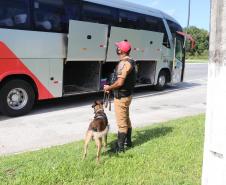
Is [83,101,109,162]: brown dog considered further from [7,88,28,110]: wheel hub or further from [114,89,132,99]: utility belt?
[7,88,28,110]: wheel hub

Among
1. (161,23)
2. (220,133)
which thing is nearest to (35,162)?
(220,133)

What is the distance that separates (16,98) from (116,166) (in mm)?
5217

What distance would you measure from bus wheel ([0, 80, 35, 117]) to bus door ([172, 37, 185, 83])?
802 cm

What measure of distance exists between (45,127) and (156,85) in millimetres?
7858

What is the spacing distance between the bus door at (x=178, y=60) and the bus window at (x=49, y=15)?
277 inches

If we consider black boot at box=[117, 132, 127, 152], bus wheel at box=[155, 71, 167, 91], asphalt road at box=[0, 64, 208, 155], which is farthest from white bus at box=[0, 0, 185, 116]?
black boot at box=[117, 132, 127, 152]

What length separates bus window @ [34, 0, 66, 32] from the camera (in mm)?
9625

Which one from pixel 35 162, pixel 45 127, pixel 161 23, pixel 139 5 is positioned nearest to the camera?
pixel 35 162

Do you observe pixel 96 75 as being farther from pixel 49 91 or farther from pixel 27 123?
pixel 27 123

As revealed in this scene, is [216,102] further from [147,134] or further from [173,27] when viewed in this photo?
[173,27]

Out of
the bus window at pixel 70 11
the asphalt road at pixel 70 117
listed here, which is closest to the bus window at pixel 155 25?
the asphalt road at pixel 70 117

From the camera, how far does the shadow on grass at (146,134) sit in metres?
6.47

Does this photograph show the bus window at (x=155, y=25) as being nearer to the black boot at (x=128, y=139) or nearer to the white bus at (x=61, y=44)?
the white bus at (x=61, y=44)

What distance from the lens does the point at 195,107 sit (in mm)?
11578
